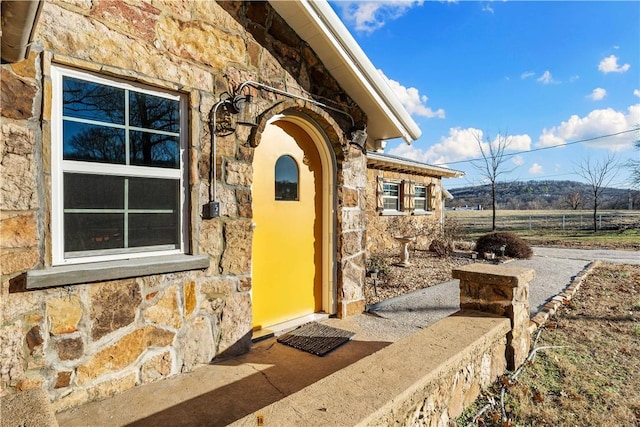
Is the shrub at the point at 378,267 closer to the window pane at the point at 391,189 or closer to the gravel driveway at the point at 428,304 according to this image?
the gravel driveway at the point at 428,304

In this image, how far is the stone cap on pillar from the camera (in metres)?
3.07

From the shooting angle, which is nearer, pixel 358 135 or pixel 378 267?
pixel 358 135

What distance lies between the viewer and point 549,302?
5.24m

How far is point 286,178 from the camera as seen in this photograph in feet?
13.5

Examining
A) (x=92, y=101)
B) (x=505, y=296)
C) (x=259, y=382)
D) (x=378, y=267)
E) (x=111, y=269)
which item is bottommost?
(x=259, y=382)

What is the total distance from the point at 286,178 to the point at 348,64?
5.13 ft

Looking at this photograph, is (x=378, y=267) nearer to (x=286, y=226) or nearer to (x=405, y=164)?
(x=286, y=226)

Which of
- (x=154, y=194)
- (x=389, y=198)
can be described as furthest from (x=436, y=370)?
(x=389, y=198)

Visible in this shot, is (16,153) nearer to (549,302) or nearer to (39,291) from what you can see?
(39,291)

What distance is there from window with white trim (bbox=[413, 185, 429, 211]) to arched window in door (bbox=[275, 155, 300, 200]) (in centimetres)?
936

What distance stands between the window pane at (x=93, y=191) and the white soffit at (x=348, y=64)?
8.26 ft

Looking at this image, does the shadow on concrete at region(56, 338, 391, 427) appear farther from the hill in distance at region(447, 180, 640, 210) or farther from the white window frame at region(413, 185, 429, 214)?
A: the hill in distance at region(447, 180, 640, 210)

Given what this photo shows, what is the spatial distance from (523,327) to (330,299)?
226 centimetres

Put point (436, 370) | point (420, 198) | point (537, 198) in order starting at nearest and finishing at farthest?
1. point (436, 370)
2. point (420, 198)
3. point (537, 198)
